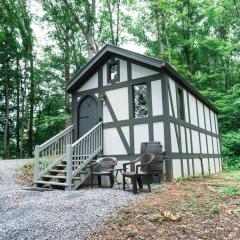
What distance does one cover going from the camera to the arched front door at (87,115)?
11.1 meters

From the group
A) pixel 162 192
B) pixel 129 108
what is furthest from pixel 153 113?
pixel 162 192

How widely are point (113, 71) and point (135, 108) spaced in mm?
1935

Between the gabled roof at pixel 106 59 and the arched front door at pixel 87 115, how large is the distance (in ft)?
2.79

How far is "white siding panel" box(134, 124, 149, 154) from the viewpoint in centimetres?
955

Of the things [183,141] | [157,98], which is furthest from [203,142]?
[157,98]

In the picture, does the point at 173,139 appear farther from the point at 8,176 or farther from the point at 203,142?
the point at 8,176

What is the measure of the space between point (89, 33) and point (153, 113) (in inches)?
363

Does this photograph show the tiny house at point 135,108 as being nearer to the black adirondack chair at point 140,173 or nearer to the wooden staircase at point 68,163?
the wooden staircase at point 68,163

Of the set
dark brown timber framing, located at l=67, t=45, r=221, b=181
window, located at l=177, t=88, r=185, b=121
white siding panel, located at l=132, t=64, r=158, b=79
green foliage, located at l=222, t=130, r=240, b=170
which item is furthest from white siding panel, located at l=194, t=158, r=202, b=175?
green foliage, located at l=222, t=130, r=240, b=170

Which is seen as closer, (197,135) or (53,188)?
(53,188)

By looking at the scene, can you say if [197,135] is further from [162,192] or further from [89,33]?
[89,33]

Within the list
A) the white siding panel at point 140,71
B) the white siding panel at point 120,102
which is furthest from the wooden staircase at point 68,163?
the white siding panel at point 140,71

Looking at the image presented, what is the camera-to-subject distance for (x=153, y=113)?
9.52m

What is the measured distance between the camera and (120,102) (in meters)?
→ 10.4
